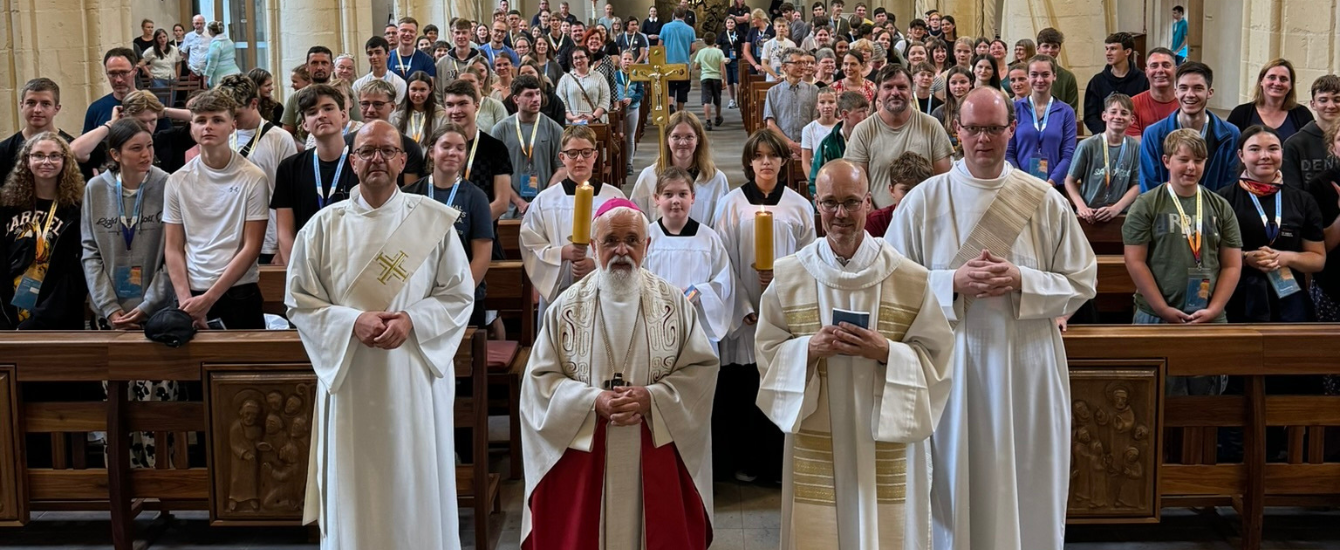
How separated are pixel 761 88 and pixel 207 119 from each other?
1096 cm

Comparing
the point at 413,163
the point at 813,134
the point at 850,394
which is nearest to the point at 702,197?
the point at 413,163

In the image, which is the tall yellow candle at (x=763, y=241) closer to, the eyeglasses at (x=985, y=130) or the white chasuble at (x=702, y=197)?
the eyeglasses at (x=985, y=130)

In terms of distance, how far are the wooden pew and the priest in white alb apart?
151 cm

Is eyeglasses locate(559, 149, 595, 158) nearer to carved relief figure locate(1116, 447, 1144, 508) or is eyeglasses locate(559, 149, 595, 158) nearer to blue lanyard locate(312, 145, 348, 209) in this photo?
blue lanyard locate(312, 145, 348, 209)

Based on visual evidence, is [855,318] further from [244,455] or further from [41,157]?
[41,157]

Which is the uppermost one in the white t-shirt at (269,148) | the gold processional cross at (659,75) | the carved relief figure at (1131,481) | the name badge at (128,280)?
the gold processional cross at (659,75)

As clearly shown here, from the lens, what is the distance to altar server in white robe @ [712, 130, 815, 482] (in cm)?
628

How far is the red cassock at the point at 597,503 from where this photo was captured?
467cm

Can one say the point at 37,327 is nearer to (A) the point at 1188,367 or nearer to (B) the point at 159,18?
(A) the point at 1188,367

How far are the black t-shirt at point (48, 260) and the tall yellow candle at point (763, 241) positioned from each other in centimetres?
331

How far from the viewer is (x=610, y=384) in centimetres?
470

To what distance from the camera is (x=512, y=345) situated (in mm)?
6562

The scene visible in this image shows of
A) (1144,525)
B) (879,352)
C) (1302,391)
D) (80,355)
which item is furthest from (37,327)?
(1302,391)

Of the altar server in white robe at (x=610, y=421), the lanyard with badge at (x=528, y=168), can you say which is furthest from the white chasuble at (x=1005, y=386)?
the lanyard with badge at (x=528, y=168)
